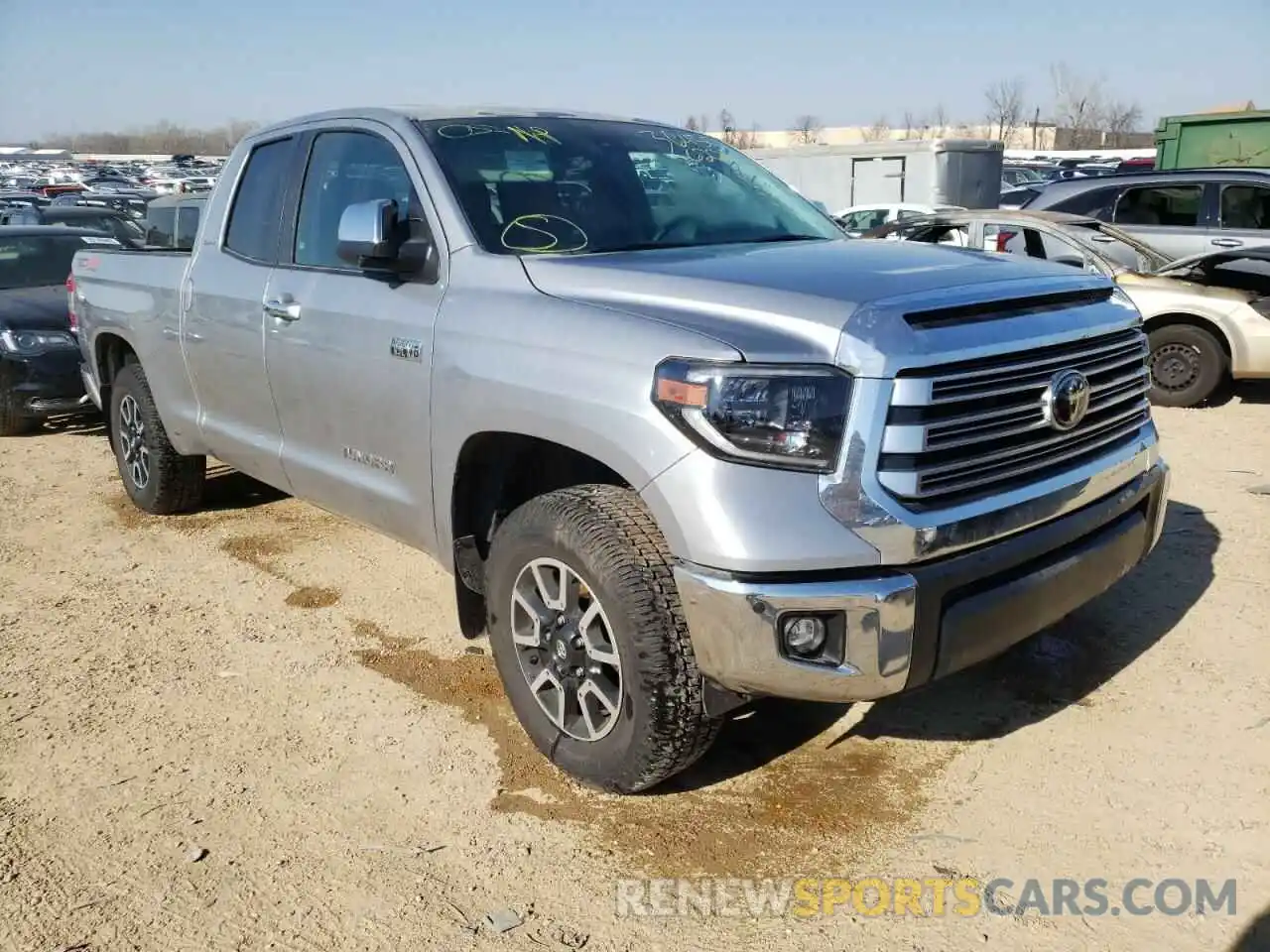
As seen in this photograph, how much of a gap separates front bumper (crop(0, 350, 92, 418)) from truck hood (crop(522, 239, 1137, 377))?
637 cm

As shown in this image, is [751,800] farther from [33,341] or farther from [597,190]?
[33,341]

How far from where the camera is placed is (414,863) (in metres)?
2.85

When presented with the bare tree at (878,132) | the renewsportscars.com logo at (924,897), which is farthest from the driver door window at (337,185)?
the bare tree at (878,132)

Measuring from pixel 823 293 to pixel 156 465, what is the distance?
4206mm

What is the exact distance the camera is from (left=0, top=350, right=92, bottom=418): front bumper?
8148 millimetres

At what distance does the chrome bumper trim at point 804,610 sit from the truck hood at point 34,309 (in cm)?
739

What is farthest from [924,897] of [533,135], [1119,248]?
[1119,248]

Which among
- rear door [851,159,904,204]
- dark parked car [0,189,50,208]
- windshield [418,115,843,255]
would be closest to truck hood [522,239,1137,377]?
windshield [418,115,843,255]

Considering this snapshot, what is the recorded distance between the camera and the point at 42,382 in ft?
26.9

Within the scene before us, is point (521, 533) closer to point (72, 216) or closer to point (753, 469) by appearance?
point (753, 469)

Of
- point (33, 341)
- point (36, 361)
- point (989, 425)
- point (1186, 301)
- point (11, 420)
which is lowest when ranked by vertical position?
point (11, 420)

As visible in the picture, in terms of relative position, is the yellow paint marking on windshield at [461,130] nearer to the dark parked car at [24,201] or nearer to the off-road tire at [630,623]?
the off-road tire at [630,623]

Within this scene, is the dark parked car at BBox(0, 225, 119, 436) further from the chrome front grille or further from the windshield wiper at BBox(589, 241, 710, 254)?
the chrome front grille

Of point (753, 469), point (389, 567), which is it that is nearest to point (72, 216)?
point (389, 567)
